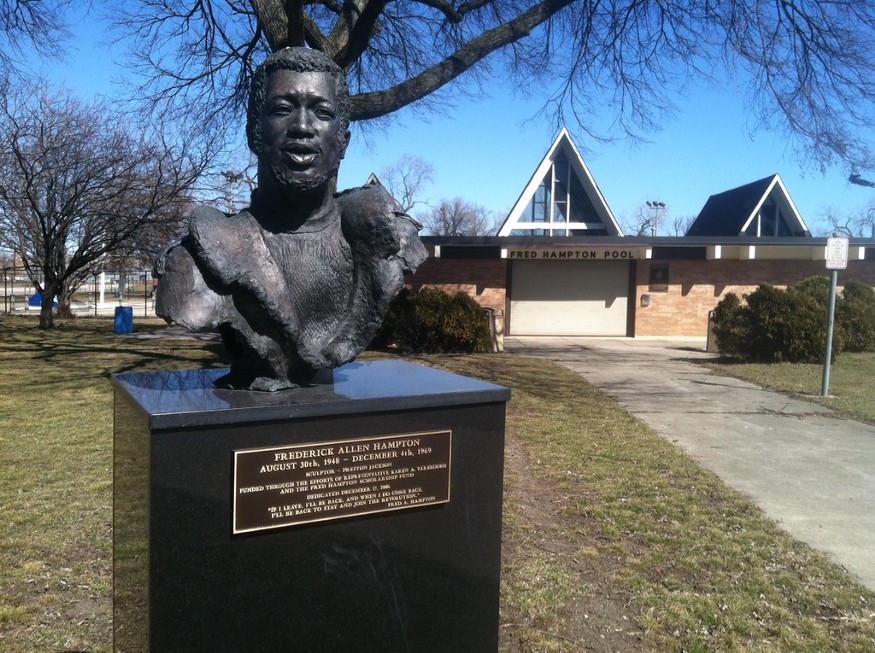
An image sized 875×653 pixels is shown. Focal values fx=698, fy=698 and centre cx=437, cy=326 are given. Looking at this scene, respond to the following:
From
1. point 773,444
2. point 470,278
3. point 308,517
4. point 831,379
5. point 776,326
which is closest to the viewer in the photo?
point 308,517

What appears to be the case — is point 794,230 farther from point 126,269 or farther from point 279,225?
point 279,225

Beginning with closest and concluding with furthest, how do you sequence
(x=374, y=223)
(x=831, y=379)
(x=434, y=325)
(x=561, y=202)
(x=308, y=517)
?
(x=308, y=517) → (x=374, y=223) → (x=831, y=379) → (x=434, y=325) → (x=561, y=202)

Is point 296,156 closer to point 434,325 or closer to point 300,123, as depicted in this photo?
point 300,123

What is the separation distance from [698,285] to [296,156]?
2077 cm

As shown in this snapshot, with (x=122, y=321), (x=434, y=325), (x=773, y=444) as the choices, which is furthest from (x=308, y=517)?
(x=122, y=321)

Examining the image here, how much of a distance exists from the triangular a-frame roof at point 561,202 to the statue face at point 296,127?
77.2 feet

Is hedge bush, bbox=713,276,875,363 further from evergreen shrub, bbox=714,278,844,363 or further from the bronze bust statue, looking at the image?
the bronze bust statue

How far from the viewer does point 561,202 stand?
27344 millimetres

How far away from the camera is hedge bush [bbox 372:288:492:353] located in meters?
14.7

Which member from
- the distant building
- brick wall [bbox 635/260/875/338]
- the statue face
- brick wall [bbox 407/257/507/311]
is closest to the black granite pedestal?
the statue face

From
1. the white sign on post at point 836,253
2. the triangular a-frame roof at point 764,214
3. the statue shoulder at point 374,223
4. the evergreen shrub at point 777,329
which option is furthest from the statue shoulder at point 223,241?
the triangular a-frame roof at point 764,214

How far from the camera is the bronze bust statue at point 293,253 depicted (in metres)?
3.06

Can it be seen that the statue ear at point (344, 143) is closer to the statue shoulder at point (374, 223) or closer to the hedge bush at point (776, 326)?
the statue shoulder at point (374, 223)

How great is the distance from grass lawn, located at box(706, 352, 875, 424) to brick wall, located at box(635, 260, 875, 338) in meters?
5.52
